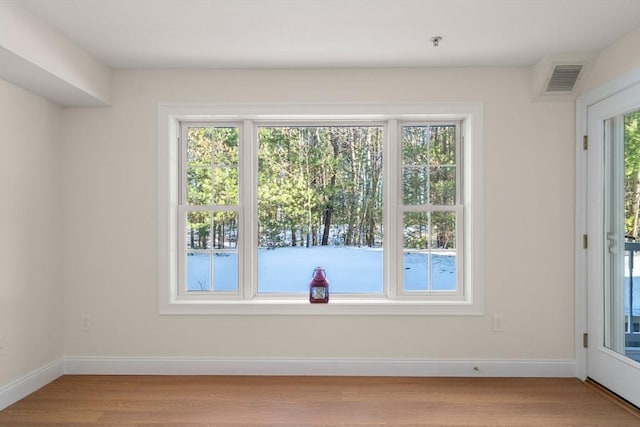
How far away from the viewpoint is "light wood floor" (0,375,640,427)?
2.72m

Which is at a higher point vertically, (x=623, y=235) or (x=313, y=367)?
(x=623, y=235)

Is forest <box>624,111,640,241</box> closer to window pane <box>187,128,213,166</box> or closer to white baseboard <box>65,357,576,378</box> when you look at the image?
white baseboard <box>65,357,576,378</box>

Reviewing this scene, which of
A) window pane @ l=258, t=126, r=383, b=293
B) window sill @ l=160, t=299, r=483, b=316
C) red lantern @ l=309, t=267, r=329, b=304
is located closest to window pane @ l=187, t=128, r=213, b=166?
window pane @ l=258, t=126, r=383, b=293

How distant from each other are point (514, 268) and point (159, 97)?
3042 millimetres

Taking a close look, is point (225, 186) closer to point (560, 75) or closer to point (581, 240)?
point (560, 75)

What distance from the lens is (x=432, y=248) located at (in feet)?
11.9

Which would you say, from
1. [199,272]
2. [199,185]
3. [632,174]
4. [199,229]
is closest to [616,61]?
[632,174]

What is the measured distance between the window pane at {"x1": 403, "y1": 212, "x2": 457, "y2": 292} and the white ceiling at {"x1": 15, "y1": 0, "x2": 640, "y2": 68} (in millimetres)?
1208

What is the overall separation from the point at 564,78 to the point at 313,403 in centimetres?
289

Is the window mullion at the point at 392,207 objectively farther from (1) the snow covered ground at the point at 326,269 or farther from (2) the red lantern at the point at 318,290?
(2) the red lantern at the point at 318,290

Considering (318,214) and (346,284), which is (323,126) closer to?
(318,214)

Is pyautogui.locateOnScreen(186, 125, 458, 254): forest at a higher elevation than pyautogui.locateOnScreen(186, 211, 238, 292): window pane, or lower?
higher

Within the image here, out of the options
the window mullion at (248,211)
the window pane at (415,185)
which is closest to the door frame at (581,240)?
the window pane at (415,185)

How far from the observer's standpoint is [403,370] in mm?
3432
